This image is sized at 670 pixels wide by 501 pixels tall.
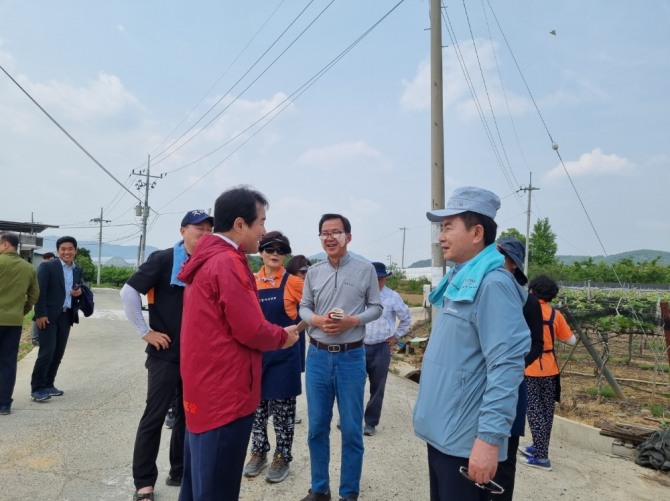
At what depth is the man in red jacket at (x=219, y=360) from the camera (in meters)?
2.21

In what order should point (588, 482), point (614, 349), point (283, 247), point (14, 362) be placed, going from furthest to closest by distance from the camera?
point (614, 349) < point (14, 362) < point (588, 482) < point (283, 247)

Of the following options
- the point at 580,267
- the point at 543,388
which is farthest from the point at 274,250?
the point at 580,267

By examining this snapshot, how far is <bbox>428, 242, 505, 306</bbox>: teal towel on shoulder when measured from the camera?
6.49 ft

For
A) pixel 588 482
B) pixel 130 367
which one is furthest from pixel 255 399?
pixel 130 367

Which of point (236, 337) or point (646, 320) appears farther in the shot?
point (646, 320)

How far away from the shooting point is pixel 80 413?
5281 millimetres

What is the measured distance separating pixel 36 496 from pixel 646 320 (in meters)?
12.3

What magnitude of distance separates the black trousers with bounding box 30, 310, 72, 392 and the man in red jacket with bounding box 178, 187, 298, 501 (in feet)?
14.0

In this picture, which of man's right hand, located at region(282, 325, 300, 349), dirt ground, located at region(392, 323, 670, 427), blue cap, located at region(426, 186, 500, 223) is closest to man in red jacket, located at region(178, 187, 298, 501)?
man's right hand, located at region(282, 325, 300, 349)

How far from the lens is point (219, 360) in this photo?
2.21 meters

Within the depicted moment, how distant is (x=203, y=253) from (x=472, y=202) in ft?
4.09

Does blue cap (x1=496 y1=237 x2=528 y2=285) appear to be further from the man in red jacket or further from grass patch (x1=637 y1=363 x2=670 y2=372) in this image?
grass patch (x1=637 y1=363 x2=670 y2=372)

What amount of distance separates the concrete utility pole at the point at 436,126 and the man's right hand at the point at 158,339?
4590 millimetres

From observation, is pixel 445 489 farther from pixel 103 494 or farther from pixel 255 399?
pixel 103 494
